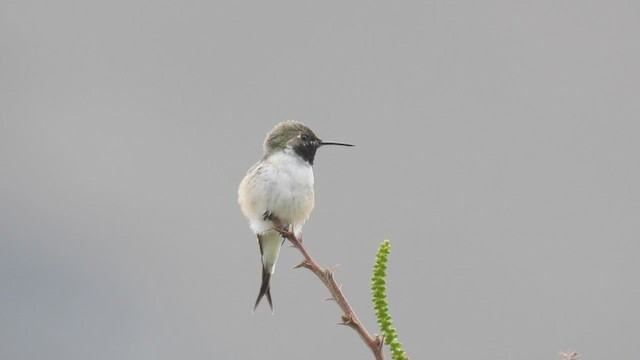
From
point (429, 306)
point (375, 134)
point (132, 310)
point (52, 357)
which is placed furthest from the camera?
point (375, 134)

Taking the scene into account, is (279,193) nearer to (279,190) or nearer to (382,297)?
(279,190)

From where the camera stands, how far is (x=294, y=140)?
22.9 feet

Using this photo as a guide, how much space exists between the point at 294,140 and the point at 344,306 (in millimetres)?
4219

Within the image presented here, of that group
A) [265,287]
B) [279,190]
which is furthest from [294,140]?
[265,287]

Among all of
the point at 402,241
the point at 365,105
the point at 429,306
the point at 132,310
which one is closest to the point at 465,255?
the point at 402,241

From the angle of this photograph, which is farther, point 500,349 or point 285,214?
point 500,349

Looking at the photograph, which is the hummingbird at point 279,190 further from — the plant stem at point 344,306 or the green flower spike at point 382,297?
the green flower spike at point 382,297

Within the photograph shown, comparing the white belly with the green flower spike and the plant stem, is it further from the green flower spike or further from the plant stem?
the green flower spike

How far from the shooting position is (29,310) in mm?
135750

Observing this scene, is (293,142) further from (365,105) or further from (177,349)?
(365,105)

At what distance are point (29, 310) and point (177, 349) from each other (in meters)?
34.4

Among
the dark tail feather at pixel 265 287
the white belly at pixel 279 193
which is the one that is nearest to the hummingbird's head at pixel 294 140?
the white belly at pixel 279 193

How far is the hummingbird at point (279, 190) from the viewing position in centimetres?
611

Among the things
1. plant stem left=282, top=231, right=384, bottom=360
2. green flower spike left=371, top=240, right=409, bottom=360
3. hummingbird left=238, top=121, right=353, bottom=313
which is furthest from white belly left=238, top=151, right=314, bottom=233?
green flower spike left=371, top=240, right=409, bottom=360
